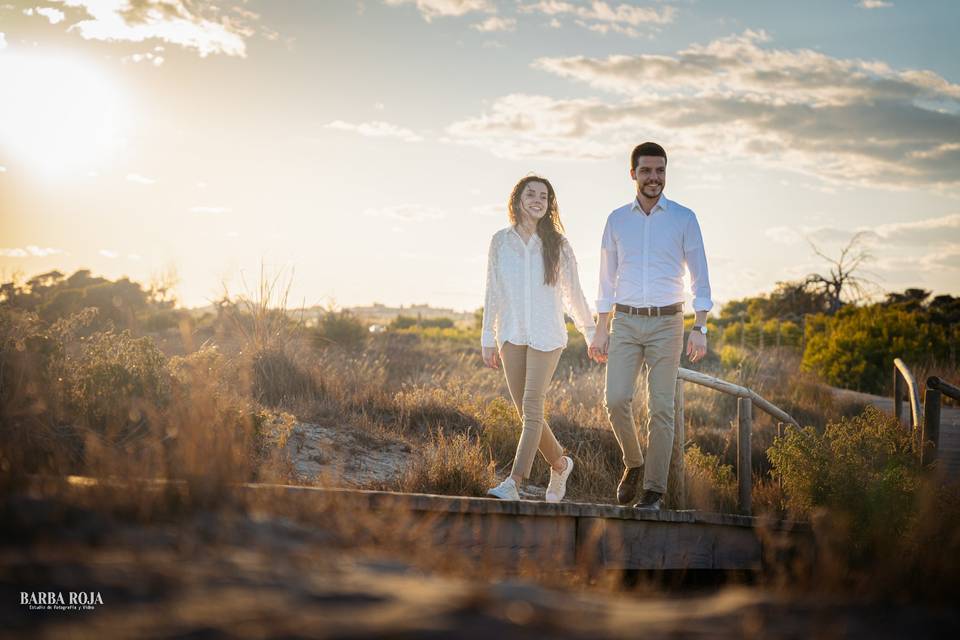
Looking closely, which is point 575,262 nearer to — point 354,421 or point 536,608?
point 354,421

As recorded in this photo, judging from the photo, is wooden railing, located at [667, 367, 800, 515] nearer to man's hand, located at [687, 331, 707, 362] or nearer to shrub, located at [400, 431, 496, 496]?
man's hand, located at [687, 331, 707, 362]

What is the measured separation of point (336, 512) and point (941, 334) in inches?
775

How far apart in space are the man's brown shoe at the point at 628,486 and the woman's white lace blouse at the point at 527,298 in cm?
103

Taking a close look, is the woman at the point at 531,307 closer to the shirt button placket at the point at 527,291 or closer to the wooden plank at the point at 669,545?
the shirt button placket at the point at 527,291

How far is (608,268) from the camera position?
6.23m

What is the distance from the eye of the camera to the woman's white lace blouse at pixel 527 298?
591 centimetres

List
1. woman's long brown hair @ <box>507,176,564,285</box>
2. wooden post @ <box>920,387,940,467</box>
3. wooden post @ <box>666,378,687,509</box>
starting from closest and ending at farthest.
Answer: woman's long brown hair @ <box>507,176,564,285</box> → wooden post @ <box>666,378,687,509</box> → wooden post @ <box>920,387,940,467</box>

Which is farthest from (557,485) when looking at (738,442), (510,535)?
(738,442)

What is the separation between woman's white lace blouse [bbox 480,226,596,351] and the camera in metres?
5.91

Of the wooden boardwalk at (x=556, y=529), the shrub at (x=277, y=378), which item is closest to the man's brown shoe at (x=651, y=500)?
the wooden boardwalk at (x=556, y=529)

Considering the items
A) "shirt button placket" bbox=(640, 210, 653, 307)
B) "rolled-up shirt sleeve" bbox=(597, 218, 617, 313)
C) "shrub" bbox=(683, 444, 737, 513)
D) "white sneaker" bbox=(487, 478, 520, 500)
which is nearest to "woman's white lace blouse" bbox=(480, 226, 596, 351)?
"rolled-up shirt sleeve" bbox=(597, 218, 617, 313)

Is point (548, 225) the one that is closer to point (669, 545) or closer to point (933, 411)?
point (669, 545)

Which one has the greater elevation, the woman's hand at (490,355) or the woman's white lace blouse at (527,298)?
the woman's white lace blouse at (527,298)

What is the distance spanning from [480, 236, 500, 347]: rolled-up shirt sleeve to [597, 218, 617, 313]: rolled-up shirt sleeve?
750mm
